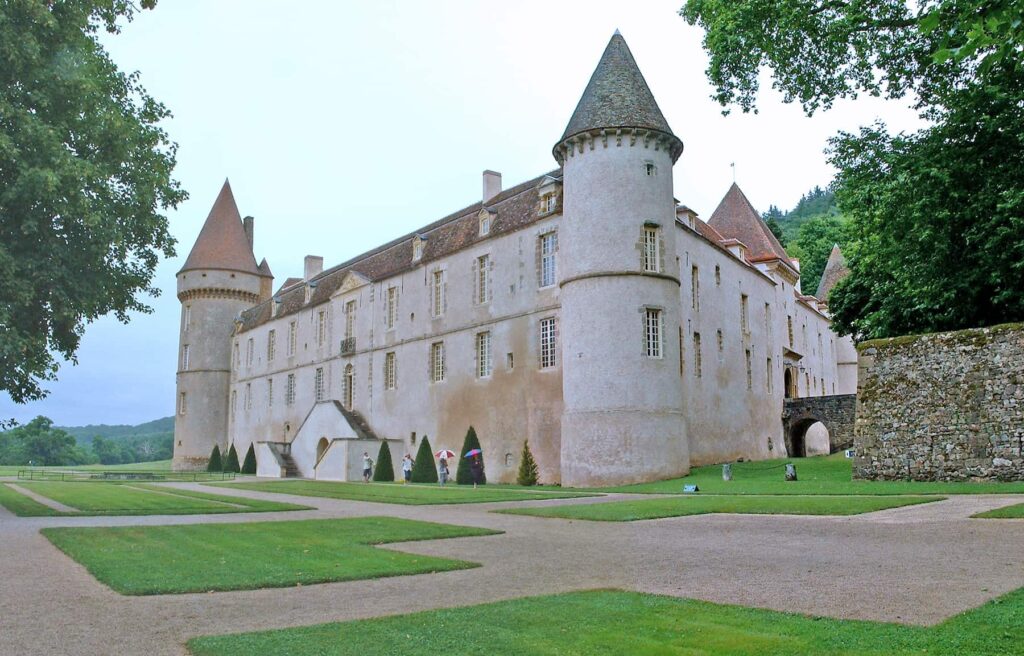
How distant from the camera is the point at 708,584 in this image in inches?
282

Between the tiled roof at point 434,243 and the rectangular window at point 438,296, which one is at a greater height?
the tiled roof at point 434,243

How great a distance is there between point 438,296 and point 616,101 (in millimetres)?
12440

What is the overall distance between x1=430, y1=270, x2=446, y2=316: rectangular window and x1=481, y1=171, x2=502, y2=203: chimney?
4.30 m

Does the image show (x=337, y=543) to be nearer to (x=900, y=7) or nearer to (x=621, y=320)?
(x=900, y=7)

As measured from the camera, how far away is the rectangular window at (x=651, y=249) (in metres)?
27.8

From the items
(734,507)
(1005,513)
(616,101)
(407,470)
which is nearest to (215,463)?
(407,470)

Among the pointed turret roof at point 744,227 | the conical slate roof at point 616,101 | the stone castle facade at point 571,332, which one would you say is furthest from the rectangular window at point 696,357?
the pointed turret roof at point 744,227

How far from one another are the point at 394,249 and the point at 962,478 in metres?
29.2

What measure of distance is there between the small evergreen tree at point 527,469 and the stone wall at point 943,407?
1224cm

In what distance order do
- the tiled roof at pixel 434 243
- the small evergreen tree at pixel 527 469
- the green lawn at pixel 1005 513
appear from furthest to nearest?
the tiled roof at pixel 434 243 → the small evergreen tree at pixel 527 469 → the green lawn at pixel 1005 513

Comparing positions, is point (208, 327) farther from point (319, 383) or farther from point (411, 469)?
point (411, 469)

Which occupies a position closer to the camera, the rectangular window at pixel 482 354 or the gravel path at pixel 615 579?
the gravel path at pixel 615 579

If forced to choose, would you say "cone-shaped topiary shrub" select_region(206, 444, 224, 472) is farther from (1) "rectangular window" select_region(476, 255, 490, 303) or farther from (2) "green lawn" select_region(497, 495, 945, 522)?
(2) "green lawn" select_region(497, 495, 945, 522)

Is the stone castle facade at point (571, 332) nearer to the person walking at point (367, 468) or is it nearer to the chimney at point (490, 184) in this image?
the chimney at point (490, 184)
